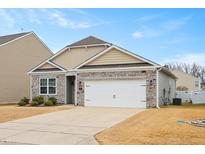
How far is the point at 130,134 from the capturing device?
9.79 metres

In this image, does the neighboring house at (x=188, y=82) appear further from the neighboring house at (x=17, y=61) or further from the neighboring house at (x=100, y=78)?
the neighboring house at (x=17, y=61)

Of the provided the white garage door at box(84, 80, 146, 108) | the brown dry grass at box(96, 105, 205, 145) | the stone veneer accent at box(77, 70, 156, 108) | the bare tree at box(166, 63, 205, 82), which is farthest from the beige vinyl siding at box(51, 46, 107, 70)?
the bare tree at box(166, 63, 205, 82)

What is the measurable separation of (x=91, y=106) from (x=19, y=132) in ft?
39.6

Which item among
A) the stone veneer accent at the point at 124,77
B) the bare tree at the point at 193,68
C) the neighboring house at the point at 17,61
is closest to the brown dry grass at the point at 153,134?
the stone veneer accent at the point at 124,77

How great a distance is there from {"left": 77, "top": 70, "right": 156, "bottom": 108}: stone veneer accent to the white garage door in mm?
296

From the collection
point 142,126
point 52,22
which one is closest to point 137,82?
point 52,22

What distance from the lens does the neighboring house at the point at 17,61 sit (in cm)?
2892

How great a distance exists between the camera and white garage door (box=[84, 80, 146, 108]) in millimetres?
20891

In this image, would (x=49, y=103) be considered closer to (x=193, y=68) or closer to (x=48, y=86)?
(x=48, y=86)

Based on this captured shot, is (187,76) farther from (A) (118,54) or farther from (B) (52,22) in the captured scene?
(B) (52,22)

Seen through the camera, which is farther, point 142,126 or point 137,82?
point 137,82

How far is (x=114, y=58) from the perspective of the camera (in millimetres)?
22406
